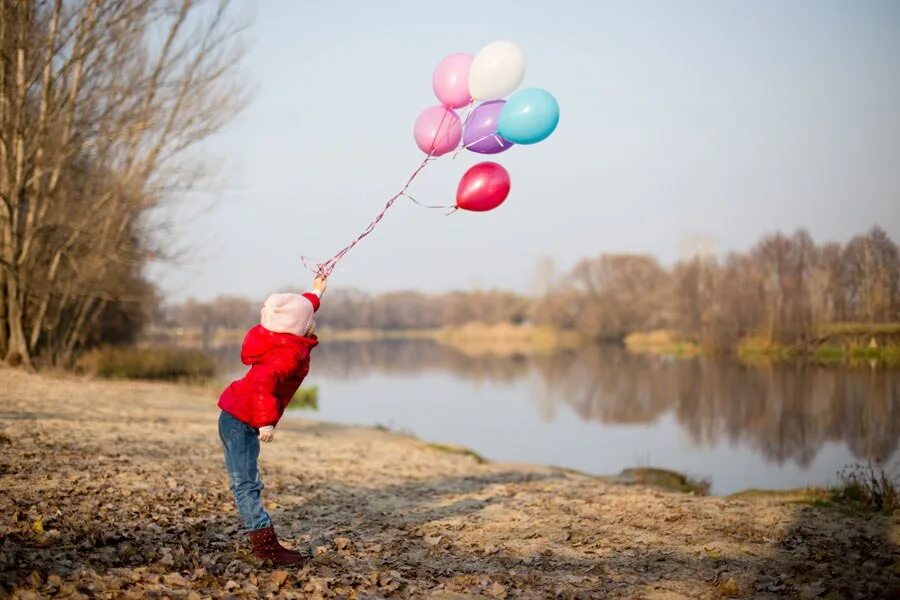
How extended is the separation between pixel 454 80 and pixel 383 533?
4.37m

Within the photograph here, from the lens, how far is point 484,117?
7320 millimetres

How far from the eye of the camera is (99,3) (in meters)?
15.1

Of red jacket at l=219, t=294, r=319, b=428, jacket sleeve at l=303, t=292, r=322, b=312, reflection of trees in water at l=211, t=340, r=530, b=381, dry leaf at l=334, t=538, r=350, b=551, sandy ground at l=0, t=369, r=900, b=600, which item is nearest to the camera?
sandy ground at l=0, t=369, r=900, b=600

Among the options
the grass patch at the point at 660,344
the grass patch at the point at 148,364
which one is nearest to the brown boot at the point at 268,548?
the grass patch at the point at 148,364

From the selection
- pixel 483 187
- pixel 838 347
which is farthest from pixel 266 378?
pixel 838 347

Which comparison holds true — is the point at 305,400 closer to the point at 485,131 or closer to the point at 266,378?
the point at 485,131

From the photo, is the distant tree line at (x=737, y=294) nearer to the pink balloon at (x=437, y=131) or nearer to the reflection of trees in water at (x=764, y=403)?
the reflection of trees in water at (x=764, y=403)

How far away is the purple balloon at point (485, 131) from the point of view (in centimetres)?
727

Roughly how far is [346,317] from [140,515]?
100990 mm

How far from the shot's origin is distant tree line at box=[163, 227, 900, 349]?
14102mm

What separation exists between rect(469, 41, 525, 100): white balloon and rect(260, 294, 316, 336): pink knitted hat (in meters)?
3.24

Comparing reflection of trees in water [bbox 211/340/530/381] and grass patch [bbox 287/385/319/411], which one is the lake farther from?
reflection of trees in water [bbox 211/340/530/381]

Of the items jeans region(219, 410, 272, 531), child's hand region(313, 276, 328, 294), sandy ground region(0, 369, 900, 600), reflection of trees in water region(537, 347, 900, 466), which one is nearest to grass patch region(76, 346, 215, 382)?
sandy ground region(0, 369, 900, 600)

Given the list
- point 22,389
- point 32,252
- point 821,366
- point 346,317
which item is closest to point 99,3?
point 32,252
